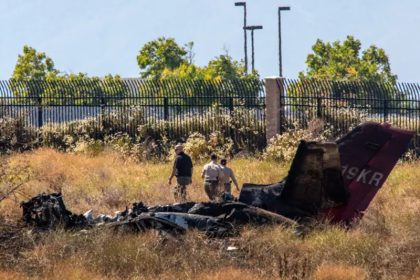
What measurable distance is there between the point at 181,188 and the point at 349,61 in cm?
5793

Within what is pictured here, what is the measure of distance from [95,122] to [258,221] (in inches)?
848

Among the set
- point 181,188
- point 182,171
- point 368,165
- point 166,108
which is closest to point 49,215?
point 368,165

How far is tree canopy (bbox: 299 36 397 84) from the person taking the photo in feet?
254

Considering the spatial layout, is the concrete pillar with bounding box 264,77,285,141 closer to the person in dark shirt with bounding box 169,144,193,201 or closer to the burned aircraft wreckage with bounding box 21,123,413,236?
the person in dark shirt with bounding box 169,144,193,201

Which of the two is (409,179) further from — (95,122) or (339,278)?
(95,122)

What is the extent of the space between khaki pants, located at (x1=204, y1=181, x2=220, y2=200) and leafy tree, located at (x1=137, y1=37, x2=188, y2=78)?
211 feet

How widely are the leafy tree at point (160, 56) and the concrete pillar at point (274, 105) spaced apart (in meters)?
52.5

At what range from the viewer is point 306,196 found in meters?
16.1

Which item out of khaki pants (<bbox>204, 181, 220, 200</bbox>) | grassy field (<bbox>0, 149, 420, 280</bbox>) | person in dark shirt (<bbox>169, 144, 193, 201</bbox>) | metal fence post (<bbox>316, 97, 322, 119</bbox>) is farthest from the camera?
metal fence post (<bbox>316, 97, 322, 119</bbox>)

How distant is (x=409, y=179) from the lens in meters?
25.0

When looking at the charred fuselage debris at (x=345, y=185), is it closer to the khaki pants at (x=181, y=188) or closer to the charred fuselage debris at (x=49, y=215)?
the charred fuselage debris at (x=49, y=215)

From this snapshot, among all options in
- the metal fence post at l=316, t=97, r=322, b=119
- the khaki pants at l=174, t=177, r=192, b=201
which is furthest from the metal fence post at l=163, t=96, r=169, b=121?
the khaki pants at l=174, t=177, r=192, b=201

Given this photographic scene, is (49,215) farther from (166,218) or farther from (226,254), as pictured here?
(226,254)

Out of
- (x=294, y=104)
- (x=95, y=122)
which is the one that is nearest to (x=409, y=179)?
(x=294, y=104)
